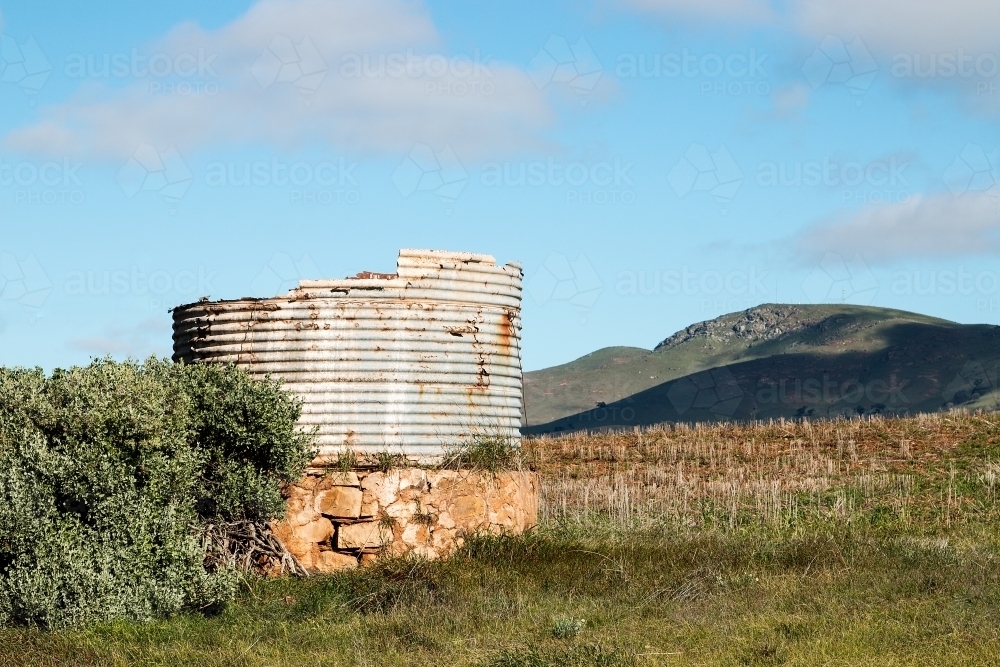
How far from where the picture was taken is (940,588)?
48.4 feet

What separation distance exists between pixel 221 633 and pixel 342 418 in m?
4.08

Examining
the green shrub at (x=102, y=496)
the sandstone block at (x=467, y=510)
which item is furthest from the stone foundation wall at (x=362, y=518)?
the green shrub at (x=102, y=496)

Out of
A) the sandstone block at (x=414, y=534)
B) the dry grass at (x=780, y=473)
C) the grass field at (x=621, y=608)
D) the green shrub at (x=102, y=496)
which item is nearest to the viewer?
the grass field at (x=621, y=608)

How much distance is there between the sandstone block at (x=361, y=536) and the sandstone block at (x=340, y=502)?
0.17m

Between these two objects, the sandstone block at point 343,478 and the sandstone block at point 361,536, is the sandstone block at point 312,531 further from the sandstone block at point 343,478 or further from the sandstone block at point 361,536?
the sandstone block at point 343,478

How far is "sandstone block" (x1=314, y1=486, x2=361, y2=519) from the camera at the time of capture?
54.3 feet

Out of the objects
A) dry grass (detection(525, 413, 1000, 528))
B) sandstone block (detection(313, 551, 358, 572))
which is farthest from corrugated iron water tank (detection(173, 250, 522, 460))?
dry grass (detection(525, 413, 1000, 528))

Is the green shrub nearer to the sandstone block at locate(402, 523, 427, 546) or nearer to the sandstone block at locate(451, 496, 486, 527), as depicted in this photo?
the sandstone block at locate(402, 523, 427, 546)

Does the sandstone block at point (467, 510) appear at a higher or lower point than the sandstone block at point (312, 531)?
higher

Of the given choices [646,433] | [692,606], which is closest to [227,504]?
[692,606]

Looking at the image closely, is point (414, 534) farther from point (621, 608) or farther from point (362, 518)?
point (621, 608)

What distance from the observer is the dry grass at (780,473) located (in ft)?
83.4

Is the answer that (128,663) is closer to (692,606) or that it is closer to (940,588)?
(692,606)

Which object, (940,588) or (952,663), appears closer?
(952,663)
